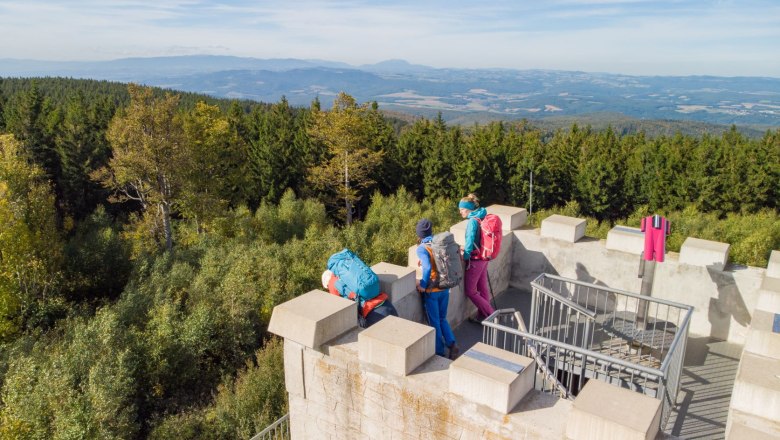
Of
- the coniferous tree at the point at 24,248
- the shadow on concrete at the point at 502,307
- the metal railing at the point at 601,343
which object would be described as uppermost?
the metal railing at the point at 601,343

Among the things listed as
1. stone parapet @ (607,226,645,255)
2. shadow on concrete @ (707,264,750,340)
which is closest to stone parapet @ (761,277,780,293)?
shadow on concrete @ (707,264,750,340)

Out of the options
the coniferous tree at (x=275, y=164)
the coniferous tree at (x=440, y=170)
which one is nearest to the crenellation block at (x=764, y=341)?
the coniferous tree at (x=440, y=170)

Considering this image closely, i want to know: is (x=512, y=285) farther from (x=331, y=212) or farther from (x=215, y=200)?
(x=331, y=212)

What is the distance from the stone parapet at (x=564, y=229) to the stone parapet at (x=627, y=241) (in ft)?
1.60

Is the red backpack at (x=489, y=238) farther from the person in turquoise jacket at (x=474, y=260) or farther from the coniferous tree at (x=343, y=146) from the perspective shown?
the coniferous tree at (x=343, y=146)

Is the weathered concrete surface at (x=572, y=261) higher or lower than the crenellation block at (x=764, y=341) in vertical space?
lower

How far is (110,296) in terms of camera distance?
74.5 feet

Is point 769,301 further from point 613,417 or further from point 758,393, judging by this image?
point 613,417

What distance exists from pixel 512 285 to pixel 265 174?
26773mm

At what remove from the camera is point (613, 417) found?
3164 millimetres

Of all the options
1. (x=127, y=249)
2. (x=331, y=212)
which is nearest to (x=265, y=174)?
(x=331, y=212)

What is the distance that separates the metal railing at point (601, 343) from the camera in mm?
4719

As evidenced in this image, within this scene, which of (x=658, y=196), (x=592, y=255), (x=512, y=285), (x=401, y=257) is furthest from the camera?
(x=658, y=196)

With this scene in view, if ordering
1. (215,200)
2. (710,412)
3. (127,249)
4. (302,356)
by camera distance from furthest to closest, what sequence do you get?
(127,249)
(215,200)
(710,412)
(302,356)
